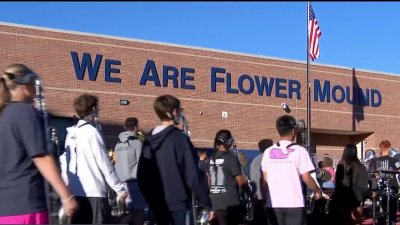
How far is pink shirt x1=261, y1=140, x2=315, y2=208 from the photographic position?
7.71 m

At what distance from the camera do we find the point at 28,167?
191 inches

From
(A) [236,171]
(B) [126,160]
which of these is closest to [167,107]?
(A) [236,171]

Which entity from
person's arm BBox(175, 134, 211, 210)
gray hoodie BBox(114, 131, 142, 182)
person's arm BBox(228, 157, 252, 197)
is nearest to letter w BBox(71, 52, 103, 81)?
gray hoodie BBox(114, 131, 142, 182)

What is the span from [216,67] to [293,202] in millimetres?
24789

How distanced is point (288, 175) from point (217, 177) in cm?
188

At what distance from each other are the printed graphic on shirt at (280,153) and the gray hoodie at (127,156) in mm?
2392

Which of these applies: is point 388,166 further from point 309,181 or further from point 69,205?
point 69,205

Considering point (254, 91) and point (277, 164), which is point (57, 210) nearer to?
point (277, 164)

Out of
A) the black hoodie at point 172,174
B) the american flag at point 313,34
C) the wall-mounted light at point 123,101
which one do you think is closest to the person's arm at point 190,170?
the black hoodie at point 172,174

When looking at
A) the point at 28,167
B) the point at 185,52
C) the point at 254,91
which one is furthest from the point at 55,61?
the point at 28,167

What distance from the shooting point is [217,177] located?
9438 mm

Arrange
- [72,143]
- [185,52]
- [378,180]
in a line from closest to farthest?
[72,143] < [378,180] < [185,52]

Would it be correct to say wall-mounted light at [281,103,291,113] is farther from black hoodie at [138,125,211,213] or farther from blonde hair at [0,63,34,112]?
blonde hair at [0,63,34,112]

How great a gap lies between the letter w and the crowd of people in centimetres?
1677
